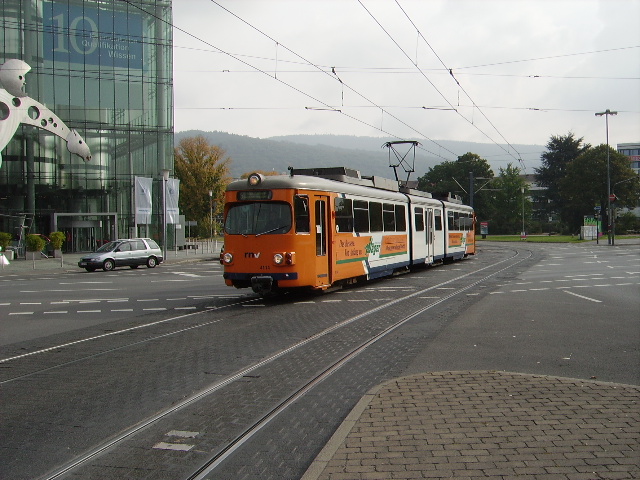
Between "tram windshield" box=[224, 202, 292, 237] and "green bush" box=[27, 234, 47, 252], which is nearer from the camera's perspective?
"tram windshield" box=[224, 202, 292, 237]

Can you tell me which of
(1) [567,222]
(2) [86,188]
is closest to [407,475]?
(2) [86,188]

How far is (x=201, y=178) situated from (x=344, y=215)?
61.2 meters

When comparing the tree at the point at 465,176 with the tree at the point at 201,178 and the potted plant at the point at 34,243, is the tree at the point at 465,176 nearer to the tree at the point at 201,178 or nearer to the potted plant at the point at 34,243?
the tree at the point at 201,178

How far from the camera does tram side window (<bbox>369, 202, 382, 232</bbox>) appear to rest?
19.9m

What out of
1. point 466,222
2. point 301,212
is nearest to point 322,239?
point 301,212

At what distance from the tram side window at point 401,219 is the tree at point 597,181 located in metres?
68.3

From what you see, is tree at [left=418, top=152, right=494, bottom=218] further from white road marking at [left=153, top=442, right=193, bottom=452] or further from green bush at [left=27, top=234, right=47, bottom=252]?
white road marking at [left=153, top=442, right=193, bottom=452]

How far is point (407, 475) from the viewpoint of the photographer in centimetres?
454

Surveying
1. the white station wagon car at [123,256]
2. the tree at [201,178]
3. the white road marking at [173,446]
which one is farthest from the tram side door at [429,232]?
the tree at [201,178]

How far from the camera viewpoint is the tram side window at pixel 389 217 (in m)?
21.2

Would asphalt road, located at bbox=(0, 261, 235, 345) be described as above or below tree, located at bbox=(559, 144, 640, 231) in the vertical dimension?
below

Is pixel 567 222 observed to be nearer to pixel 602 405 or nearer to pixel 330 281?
pixel 330 281

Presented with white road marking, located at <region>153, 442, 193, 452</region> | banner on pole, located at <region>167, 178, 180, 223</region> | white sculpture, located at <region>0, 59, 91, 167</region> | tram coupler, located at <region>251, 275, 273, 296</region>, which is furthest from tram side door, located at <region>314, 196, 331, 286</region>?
banner on pole, located at <region>167, 178, 180, 223</region>

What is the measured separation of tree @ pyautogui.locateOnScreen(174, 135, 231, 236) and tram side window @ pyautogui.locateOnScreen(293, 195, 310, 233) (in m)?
60.2
